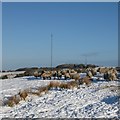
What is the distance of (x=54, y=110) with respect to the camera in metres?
12.1

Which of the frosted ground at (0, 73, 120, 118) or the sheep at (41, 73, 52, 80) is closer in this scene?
the frosted ground at (0, 73, 120, 118)

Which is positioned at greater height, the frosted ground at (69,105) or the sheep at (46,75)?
the sheep at (46,75)

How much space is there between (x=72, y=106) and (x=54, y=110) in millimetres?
764

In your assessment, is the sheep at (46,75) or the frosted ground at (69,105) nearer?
the frosted ground at (69,105)

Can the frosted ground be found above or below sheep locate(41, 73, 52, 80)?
below

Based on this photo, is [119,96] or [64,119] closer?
[64,119]

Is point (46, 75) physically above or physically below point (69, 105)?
above

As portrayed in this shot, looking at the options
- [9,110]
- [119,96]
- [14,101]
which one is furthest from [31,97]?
[119,96]

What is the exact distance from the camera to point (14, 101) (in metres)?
13.8

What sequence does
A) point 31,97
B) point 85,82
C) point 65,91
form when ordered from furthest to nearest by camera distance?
point 85,82 < point 65,91 < point 31,97

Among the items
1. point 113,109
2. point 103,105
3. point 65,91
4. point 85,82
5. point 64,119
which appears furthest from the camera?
point 85,82

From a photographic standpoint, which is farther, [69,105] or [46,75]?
[46,75]

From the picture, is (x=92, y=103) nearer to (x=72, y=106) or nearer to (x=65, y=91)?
(x=72, y=106)

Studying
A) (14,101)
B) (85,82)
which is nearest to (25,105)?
(14,101)
